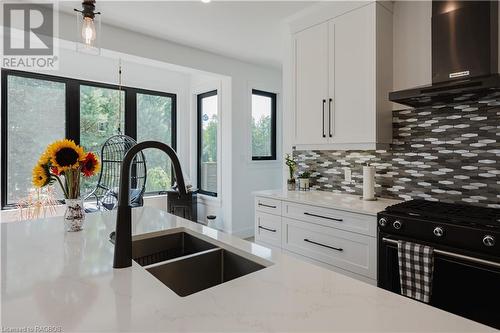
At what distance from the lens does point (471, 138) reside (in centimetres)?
214

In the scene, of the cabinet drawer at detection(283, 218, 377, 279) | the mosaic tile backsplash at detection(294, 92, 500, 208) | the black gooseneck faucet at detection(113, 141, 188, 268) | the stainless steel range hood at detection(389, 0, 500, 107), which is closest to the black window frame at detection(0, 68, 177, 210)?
the cabinet drawer at detection(283, 218, 377, 279)

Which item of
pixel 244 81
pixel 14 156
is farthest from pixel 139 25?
pixel 14 156

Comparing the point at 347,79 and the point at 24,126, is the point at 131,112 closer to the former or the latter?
the point at 24,126

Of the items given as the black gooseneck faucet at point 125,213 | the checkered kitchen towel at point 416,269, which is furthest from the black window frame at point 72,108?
the checkered kitchen towel at point 416,269

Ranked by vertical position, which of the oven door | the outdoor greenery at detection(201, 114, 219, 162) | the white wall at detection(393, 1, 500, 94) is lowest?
the oven door

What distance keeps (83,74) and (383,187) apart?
4060mm

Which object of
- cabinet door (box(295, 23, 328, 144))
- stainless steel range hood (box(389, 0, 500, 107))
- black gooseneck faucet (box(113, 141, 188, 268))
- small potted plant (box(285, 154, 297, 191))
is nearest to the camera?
black gooseneck faucet (box(113, 141, 188, 268))

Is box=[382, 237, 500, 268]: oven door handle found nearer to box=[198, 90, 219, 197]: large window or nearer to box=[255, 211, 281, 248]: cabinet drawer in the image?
box=[255, 211, 281, 248]: cabinet drawer

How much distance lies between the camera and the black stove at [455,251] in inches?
61.2

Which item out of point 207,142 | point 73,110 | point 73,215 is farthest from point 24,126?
point 73,215

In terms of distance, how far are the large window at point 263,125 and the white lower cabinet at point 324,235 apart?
2.11 meters

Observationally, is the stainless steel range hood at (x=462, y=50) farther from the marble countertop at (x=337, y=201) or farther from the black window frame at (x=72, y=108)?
the black window frame at (x=72, y=108)

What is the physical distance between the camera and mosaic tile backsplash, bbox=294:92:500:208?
81.1 inches

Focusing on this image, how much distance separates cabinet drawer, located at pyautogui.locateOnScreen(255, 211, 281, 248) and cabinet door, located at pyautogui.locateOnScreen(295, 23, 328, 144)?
79 centimetres
